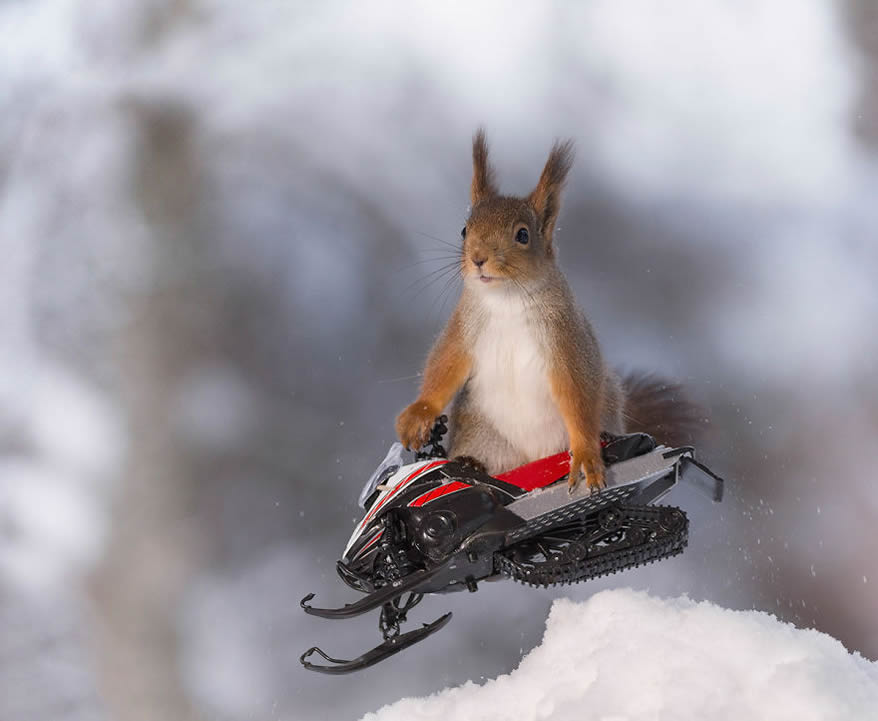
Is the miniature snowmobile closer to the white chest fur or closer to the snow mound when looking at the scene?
the white chest fur

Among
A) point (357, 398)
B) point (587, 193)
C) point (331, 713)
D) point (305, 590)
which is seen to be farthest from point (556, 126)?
point (331, 713)

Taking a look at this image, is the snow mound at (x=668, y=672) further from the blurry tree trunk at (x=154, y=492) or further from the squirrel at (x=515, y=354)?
the blurry tree trunk at (x=154, y=492)

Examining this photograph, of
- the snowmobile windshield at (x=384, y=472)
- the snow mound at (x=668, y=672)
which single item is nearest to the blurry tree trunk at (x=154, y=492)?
the snow mound at (x=668, y=672)

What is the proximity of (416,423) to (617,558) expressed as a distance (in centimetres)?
32

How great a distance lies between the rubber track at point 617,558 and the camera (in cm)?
159

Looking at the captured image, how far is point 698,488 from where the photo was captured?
177 centimetres

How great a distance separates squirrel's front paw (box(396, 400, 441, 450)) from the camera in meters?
1.67

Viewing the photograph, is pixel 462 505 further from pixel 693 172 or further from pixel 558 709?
pixel 693 172

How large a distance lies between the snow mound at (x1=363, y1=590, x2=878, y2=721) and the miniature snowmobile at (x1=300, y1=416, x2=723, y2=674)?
25 cm

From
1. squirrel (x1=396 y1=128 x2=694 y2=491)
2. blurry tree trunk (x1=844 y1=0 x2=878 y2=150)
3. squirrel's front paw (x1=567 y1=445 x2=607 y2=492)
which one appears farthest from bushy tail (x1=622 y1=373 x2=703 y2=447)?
blurry tree trunk (x1=844 y1=0 x2=878 y2=150)

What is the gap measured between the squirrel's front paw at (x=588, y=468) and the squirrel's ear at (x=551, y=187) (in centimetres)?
27

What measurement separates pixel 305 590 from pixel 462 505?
37.5 inches

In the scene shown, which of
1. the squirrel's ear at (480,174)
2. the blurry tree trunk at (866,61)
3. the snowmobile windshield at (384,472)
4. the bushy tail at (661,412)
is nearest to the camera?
the squirrel's ear at (480,174)

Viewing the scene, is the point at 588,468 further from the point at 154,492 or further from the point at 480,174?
the point at 154,492
